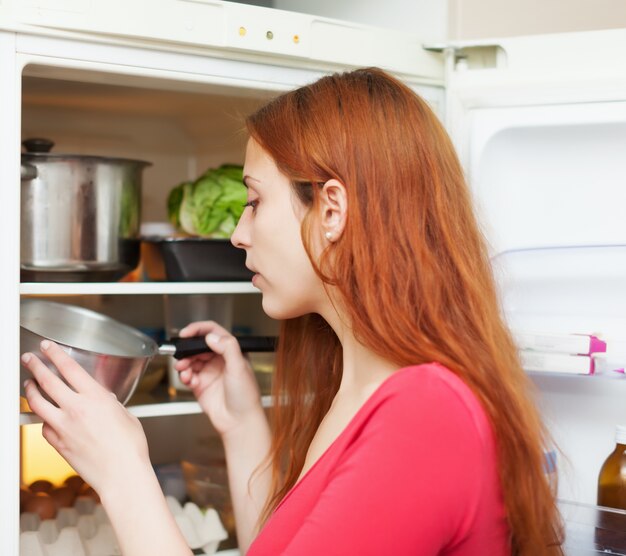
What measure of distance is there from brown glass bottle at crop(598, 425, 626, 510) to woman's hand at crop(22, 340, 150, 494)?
27.9 inches

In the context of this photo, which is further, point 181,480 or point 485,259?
point 181,480

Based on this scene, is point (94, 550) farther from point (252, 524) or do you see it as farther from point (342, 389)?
point (342, 389)

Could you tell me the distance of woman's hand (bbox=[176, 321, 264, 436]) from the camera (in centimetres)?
135

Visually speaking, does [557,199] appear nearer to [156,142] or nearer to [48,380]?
[48,380]

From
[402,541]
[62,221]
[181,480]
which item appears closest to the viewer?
[402,541]

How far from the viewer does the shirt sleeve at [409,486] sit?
893mm

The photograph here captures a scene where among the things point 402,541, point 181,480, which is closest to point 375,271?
point 402,541

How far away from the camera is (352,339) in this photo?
3.65ft

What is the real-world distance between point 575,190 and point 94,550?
0.98m

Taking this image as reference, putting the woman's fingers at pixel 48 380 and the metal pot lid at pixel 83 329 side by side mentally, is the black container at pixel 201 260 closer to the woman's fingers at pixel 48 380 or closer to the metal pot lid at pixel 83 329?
the metal pot lid at pixel 83 329

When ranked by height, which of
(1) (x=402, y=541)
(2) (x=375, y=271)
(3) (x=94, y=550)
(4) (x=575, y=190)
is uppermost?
(4) (x=575, y=190)

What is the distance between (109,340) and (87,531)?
0.33 m

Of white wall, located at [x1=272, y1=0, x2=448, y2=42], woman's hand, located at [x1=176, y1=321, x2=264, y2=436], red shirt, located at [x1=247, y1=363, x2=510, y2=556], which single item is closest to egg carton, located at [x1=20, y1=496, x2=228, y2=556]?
woman's hand, located at [x1=176, y1=321, x2=264, y2=436]

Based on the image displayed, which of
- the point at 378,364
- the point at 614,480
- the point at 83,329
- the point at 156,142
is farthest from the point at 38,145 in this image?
the point at 614,480
